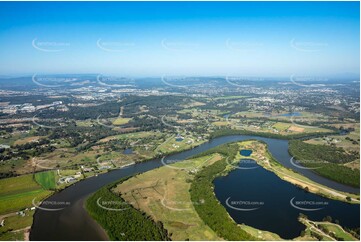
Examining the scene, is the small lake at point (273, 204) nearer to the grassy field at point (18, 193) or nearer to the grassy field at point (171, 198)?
the grassy field at point (171, 198)

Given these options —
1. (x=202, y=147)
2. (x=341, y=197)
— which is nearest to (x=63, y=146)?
(x=202, y=147)

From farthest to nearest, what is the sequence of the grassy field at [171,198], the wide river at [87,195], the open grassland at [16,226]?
the wide river at [87,195]
the grassy field at [171,198]
the open grassland at [16,226]

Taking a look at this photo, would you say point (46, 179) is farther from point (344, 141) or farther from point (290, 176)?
point (344, 141)

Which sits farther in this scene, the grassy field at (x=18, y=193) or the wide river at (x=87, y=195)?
the grassy field at (x=18, y=193)

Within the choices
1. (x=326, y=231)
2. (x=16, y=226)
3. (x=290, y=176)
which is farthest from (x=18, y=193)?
(x=290, y=176)

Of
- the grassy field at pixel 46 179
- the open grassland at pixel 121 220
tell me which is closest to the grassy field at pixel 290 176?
the open grassland at pixel 121 220

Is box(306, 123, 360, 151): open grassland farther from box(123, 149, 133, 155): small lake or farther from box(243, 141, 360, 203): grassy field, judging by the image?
box(123, 149, 133, 155): small lake
